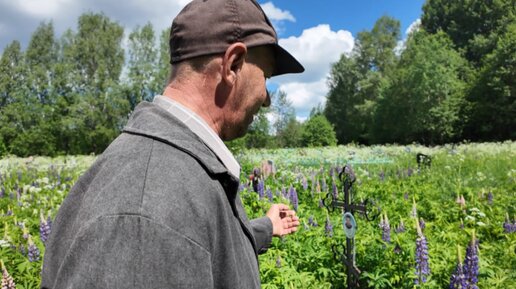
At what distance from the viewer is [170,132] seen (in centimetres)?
101

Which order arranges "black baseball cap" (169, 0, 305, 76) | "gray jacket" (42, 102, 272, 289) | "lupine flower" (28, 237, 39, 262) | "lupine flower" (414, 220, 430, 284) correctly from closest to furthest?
"gray jacket" (42, 102, 272, 289), "black baseball cap" (169, 0, 305, 76), "lupine flower" (414, 220, 430, 284), "lupine flower" (28, 237, 39, 262)

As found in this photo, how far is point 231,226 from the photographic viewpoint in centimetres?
106

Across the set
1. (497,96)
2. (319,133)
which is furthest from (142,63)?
(497,96)

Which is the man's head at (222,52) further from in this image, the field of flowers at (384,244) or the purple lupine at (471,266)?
the purple lupine at (471,266)

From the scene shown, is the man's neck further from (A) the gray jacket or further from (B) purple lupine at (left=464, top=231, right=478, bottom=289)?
(B) purple lupine at (left=464, top=231, right=478, bottom=289)

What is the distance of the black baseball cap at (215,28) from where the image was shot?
1096 mm

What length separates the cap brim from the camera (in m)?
1.30

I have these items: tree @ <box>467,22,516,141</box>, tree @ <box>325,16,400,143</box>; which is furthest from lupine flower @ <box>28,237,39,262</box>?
tree @ <box>325,16,400,143</box>

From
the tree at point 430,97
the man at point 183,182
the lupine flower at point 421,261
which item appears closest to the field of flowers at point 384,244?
the lupine flower at point 421,261

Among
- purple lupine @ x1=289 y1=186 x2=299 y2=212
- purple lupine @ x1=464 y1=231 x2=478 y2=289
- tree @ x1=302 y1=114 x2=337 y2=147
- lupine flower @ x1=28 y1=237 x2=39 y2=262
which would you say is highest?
tree @ x1=302 y1=114 x2=337 y2=147

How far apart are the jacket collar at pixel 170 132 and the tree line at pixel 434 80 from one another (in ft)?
121

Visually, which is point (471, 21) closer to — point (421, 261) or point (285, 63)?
point (421, 261)

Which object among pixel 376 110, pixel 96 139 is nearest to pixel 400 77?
pixel 376 110

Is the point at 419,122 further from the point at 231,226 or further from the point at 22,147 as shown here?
the point at 231,226
